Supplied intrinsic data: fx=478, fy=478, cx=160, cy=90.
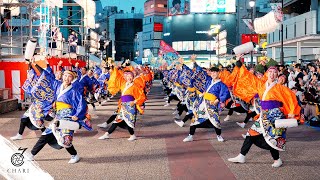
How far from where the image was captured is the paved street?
23.1 ft

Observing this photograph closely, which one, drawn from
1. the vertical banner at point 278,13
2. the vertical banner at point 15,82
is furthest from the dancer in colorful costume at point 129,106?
the vertical banner at point 278,13

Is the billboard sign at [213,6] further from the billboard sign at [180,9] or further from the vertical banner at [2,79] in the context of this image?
the vertical banner at [2,79]

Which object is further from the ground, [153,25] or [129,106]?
[153,25]

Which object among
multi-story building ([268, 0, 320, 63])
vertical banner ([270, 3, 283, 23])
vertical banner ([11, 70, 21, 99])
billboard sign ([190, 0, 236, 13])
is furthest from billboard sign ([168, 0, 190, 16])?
vertical banner ([11, 70, 21, 99])

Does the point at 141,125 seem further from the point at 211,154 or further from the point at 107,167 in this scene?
the point at 107,167

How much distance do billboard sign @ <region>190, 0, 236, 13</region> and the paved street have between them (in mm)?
63415

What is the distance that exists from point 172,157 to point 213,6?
68.2m

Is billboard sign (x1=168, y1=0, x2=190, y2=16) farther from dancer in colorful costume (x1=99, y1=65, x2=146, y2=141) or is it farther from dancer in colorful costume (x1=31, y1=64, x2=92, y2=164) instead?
dancer in colorful costume (x1=31, y1=64, x2=92, y2=164)

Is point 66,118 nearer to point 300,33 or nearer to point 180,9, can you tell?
point 300,33

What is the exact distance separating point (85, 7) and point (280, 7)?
11.6 meters

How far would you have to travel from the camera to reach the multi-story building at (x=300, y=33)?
27.4m

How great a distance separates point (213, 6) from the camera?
245ft

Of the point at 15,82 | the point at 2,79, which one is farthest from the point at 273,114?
the point at 2,79

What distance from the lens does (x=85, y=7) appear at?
28375mm
